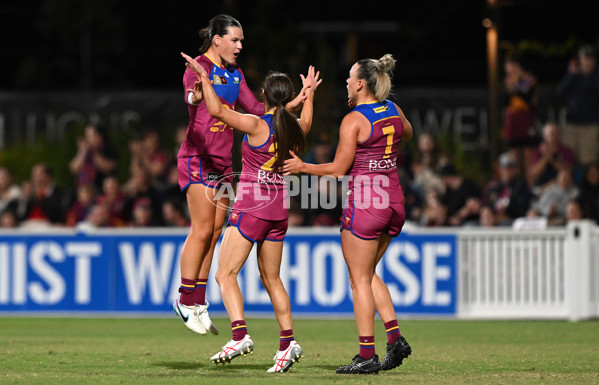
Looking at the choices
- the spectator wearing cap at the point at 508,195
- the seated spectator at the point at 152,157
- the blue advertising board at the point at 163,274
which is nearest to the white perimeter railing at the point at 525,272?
the blue advertising board at the point at 163,274

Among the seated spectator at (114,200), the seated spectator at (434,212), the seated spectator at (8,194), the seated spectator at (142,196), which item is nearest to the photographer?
the seated spectator at (434,212)

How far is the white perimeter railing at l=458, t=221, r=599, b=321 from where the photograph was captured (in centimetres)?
1427

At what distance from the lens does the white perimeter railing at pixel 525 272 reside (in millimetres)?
14273

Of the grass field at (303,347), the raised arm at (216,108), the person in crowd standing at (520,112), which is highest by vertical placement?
the person in crowd standing at (520,112)

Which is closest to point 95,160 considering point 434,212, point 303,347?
point 434,212

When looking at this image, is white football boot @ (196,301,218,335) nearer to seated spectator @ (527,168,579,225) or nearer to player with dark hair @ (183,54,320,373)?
player with dark hair @ (183,54,320,373)

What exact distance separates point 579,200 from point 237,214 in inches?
299

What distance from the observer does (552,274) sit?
14500 millimetres

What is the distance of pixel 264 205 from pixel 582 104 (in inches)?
377

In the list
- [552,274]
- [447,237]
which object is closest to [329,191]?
[447,237]

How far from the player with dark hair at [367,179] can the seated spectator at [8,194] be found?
31.6 ft

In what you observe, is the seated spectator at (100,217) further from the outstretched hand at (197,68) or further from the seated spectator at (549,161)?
the outstretched hand at (197,68)

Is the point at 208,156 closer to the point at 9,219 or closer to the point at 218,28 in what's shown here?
the point at 218,28

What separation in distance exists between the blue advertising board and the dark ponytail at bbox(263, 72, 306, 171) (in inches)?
230
